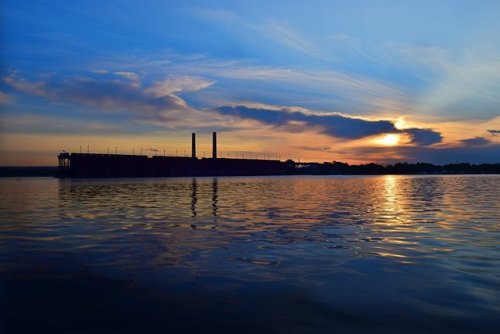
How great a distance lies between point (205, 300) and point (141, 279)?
2756 millimetres

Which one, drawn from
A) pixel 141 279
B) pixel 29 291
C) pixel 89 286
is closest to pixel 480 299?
pixel 141 279

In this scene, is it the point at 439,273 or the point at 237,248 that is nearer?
the point at 439,273

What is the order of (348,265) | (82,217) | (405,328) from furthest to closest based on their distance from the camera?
(82,217) < (348,265) < (405,328)

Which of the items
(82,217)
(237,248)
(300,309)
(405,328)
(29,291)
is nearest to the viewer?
(405,328)

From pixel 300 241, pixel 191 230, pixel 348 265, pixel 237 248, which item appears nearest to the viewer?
pixel 348 265

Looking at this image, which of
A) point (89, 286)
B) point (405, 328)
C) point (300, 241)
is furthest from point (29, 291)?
point (300, 241)

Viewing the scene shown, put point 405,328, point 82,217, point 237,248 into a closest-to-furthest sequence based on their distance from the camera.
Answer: point 405,328 → point 237,248 → point 82,217

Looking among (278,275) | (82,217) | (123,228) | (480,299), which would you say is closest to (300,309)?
(278,275)

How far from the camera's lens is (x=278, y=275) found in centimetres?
1221

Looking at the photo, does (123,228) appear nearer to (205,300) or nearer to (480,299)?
(205,300)

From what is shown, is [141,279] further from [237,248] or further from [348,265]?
[348,265]

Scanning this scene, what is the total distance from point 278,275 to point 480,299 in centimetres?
505

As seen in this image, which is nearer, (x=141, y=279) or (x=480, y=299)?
Answer: (x=480, y=299)

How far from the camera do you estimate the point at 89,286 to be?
36.5 feet
